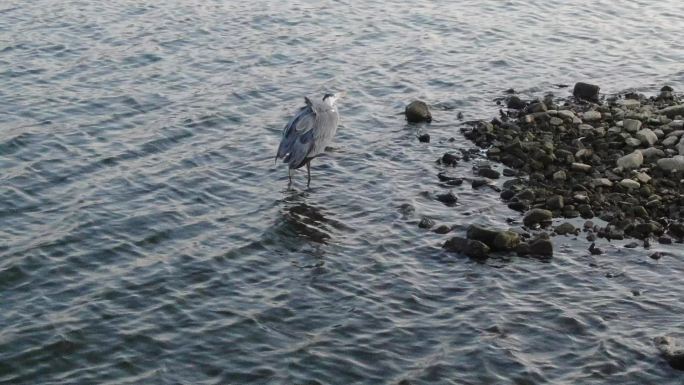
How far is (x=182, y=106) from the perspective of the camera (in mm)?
22781

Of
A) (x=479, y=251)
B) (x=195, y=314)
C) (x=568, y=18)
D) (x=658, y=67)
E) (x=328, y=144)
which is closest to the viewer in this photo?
(x=195, y=314)

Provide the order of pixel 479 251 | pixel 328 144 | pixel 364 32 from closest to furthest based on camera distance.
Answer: pixel 479 251, pixel 328 144, pixel 364 32

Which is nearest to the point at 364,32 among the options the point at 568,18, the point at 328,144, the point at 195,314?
the point at 568,18

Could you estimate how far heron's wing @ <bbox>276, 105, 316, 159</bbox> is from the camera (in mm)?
19188

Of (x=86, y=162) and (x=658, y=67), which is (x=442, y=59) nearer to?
(x=658, y=67)

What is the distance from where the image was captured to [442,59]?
27562 mm

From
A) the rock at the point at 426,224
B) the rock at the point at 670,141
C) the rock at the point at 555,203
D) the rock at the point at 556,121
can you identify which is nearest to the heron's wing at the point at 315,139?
the rock at the point at 426,224

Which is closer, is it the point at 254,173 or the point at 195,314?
the point at 195,314

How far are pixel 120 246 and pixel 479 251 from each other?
608 centimetres

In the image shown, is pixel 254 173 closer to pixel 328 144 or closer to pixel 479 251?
pixel 328 144

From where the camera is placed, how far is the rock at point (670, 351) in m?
12.9

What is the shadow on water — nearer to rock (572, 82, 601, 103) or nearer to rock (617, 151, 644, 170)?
rock (617, 151, 644, 170)

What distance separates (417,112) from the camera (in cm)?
2262

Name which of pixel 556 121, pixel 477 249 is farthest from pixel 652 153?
pixel 477 249
